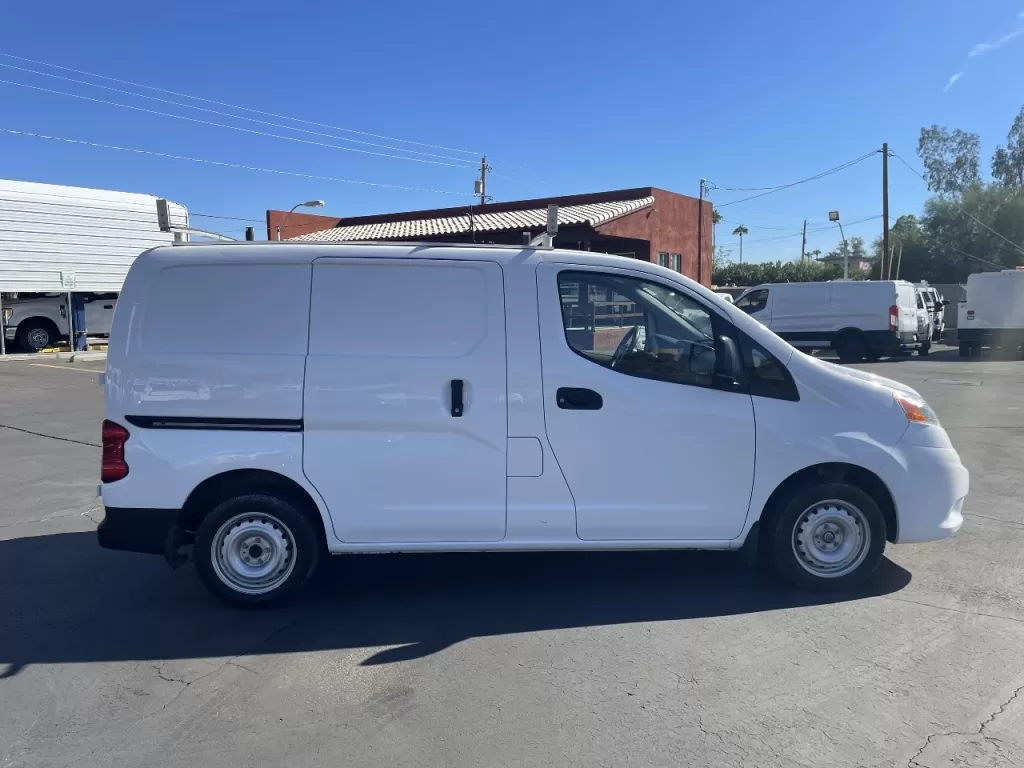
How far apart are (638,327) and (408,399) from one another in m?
1.39

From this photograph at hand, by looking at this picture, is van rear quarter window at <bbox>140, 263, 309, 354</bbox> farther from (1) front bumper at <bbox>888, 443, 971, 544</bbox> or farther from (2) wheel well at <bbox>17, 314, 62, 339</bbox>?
(2) wheel well at <bbox>17, 314, 62, 339</bbox>

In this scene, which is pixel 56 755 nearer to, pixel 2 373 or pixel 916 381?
pixel 916 381

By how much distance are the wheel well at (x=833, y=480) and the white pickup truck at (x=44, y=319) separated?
24.1 meters

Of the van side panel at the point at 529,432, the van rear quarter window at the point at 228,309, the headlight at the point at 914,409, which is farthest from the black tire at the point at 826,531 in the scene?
the van rear quarter window at the point at 228,309

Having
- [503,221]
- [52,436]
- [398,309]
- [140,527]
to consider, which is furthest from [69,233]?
[398,309]

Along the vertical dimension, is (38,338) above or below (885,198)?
below

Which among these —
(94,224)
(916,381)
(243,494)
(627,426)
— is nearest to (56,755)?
(243,494)

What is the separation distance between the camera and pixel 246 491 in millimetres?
4754

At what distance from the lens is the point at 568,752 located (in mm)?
3297

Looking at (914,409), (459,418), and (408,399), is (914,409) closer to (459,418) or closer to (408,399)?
(459,418)

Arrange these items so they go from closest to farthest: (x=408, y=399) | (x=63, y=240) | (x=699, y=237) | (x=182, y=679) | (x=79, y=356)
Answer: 1. (x=182, y=679)
2. (x=408, y=399)
3. (x=79, y=356)
4. (x=63, y=240)
5. (x=699, y=237)

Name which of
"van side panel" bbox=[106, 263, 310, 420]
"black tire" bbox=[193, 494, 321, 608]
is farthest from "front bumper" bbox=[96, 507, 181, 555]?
"van side panel" bbox=[106, 263, 310, 420]

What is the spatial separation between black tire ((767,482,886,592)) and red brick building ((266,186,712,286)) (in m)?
18.7

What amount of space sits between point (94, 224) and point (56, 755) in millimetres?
25917
